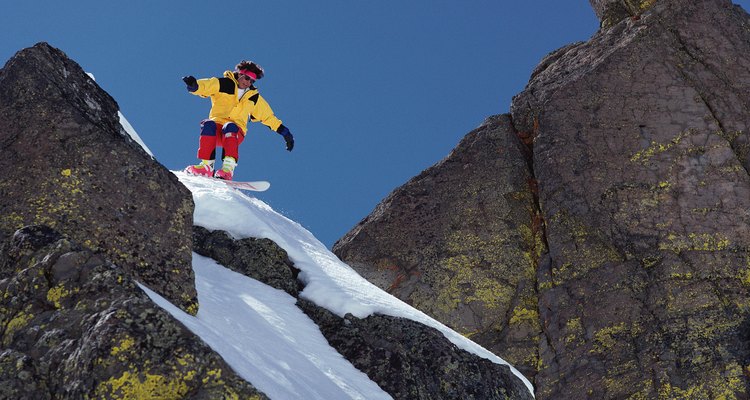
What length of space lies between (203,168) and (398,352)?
32.2 feet

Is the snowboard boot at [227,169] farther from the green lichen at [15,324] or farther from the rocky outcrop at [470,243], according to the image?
the green lichen at [15,324]

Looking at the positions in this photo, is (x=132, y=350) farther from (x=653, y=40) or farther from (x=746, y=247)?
(x=653, y=40)

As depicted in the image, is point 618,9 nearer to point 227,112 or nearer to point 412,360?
point 227,112

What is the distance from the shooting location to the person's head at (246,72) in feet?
63.4

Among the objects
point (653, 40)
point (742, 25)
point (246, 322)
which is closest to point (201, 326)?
point (246, 322)

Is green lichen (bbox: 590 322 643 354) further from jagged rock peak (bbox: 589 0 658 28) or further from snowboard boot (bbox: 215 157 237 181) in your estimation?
jagged rock peak (bbox: 589 0 658 28)

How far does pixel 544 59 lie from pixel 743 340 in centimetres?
1036

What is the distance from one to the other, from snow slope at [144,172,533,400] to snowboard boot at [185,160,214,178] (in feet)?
14.8

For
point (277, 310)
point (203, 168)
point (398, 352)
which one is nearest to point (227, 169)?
point (203, 168)

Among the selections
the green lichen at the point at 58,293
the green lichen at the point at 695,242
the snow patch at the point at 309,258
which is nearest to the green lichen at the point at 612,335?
the green lichen at the point at 695,242

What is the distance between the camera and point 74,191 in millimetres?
8328

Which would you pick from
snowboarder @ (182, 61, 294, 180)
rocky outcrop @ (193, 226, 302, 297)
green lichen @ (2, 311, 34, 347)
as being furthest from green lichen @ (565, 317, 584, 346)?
green lichen @ (2, 311, 34, 347)

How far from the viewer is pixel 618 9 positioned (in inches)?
950

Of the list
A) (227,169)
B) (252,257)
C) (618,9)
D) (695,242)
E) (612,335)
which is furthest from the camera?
(618,9)
